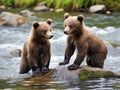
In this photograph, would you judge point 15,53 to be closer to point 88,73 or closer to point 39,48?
point 39,48

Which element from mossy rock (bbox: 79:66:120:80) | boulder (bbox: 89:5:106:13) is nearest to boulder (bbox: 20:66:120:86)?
mossy rock (bbox: 79:66:120:80)

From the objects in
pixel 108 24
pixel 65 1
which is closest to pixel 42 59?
pixel 108 24

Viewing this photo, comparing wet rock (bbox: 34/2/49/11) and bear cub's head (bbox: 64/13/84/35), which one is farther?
wet rock (bbox: 34/2/49/11)

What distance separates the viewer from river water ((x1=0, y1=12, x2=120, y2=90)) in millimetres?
8461

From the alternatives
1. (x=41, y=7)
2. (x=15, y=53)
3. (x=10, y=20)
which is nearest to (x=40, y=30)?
(x=15, y=53)

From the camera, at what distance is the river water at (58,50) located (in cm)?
846

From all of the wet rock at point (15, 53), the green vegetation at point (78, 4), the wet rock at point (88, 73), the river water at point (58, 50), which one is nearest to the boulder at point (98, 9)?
the green vegetation at point (78, 4)

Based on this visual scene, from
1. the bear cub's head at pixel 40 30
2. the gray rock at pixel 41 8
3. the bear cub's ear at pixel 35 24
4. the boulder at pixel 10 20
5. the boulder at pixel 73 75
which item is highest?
the bear cub's ear at pixel 35 24

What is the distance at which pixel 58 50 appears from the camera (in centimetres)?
1319

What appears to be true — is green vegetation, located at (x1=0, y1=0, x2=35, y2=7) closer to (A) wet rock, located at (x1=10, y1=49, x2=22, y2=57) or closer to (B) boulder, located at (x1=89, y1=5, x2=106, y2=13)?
(B) boulder, located at (x1=89, y1=5, x2=106, y2=13)

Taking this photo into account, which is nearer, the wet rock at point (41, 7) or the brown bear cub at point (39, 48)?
the brown bear cub at point (39, 48)

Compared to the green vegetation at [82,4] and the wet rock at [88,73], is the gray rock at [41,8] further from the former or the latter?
the wet rock at [88,73]

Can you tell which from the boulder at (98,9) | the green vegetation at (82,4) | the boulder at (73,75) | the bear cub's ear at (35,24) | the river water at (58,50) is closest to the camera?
the river water at (58,50)

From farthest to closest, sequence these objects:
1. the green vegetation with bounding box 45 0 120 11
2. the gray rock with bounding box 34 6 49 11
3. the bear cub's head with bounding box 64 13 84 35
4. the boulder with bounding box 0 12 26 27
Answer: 1. the gray rock with bounding box 34 6 49 11
2. the green vegetation with bounding box 45 0 120 11
3. the boulder with bounding box 0 12 26 27
4. the bear cub's head with bounding box 64 13 84 35
